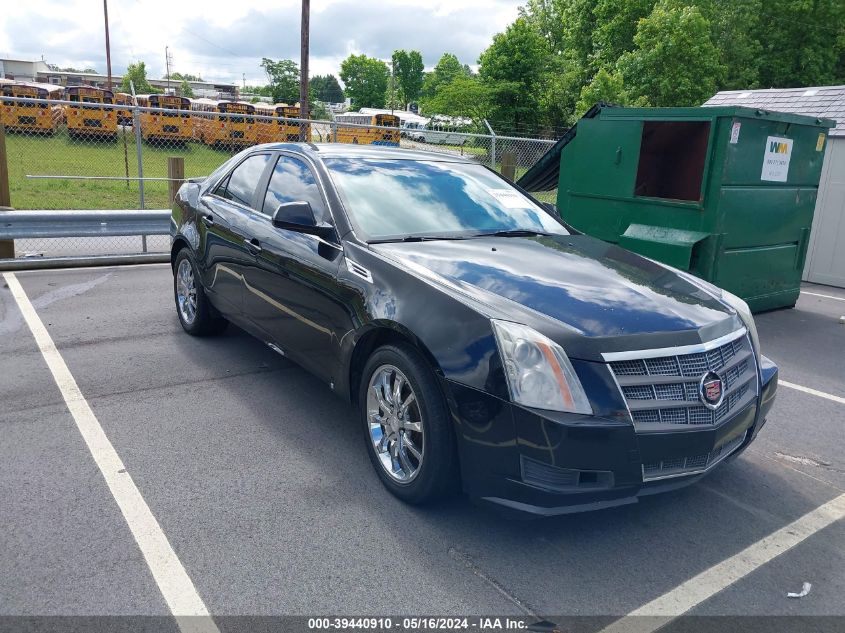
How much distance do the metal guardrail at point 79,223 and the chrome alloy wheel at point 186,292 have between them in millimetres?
2837

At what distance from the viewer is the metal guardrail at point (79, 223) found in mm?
8195

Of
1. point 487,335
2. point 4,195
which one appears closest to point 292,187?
point 487,335

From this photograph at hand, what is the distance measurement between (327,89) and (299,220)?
155 meters

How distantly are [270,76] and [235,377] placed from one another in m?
86.1

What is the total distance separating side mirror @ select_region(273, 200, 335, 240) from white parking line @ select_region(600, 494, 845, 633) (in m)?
2.42

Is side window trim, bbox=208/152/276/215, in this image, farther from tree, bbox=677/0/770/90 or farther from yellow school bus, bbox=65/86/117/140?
tree, bbox=677/0/770/90

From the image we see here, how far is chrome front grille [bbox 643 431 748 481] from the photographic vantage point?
295cm

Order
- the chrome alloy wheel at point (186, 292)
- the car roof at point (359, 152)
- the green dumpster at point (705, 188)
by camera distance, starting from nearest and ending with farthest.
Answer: the car roof at point (359, 152) → the chrome alloy wheel at point (186, 292) → the green dumpster at point (705, 188)

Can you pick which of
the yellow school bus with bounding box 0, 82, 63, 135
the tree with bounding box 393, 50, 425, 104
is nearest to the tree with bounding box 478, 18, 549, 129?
the yellow school bus with bounding box 0, 82, 63, 135

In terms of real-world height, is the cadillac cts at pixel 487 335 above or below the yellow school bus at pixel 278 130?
below

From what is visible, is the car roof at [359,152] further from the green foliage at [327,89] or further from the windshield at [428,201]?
the green foliage at [327,89]

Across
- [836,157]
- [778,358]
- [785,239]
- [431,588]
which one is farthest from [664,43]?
[431,588]

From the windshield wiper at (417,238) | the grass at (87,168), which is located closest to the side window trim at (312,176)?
the windshield wiper at (417,238)

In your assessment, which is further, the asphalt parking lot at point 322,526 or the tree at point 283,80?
the tree at point 283,80
